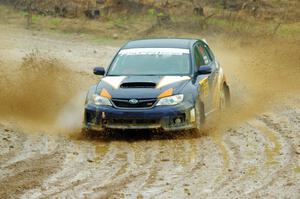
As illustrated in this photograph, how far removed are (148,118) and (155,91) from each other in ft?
1.60

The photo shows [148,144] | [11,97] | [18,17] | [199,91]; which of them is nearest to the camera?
[148,144]

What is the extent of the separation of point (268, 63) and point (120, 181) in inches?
544

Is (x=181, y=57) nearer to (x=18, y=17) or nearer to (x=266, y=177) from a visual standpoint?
(x=266, y=177)

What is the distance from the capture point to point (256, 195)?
8.78m

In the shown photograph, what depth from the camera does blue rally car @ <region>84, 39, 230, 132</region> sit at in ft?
41.3

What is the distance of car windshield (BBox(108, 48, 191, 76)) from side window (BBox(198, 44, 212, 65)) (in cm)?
62

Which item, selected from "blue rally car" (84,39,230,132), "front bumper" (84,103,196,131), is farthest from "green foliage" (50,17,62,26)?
"front bumper" (84,103,196,131)

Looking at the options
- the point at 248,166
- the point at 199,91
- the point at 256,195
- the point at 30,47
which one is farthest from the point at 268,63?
the point at 256,195

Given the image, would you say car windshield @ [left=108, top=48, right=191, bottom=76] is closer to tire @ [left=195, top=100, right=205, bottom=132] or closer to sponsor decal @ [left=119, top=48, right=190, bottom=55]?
sponsor decal @ [left=119, top=48, right=190, bottom=55]

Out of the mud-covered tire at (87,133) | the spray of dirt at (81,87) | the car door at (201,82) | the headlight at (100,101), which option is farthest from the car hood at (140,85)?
the spray of dirt at (81,87)

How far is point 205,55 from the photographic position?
49.2ft

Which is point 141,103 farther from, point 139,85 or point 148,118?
point 139,85

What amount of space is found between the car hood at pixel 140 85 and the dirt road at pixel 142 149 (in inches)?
27.5

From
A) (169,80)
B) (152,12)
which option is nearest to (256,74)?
(169,80)
